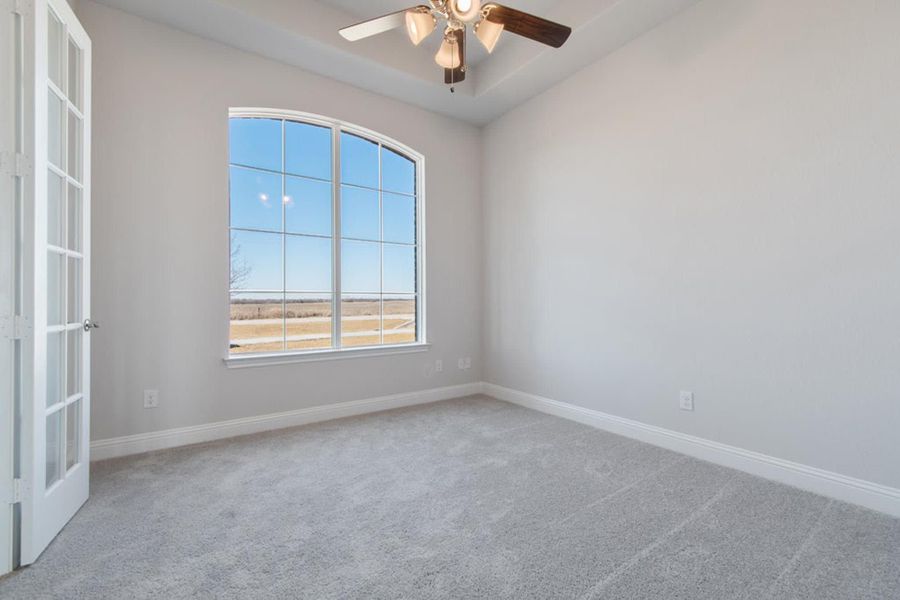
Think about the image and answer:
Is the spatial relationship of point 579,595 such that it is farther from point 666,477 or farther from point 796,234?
point 796,234

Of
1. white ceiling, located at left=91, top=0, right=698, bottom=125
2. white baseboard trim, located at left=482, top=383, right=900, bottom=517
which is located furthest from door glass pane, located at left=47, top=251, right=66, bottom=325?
white baseboard trim, located at left=482, top=383, right=900, bottom=517

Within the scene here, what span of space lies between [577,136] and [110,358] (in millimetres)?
3694

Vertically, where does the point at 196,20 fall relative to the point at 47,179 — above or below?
above

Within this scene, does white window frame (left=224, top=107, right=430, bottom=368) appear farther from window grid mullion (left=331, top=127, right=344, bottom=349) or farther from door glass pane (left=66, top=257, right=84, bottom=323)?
door glass pane (left=66, top=257, right=84, bottom=323)

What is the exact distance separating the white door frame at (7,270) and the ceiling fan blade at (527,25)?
75.8 inches

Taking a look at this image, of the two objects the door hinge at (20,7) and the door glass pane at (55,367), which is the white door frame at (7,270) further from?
the door glass pane at (55,367)

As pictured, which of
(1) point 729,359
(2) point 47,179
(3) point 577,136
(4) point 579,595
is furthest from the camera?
(3) point 577,136

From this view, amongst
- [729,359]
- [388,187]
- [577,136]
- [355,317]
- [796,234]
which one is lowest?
[729,359]

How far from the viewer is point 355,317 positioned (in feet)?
11.9

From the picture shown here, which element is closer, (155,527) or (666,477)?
(155,527)

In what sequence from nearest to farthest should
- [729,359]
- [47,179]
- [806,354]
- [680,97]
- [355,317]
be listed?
[47,179]
[806,354]
[729,359]
[680,97]
[355,317]

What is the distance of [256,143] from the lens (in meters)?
3.18

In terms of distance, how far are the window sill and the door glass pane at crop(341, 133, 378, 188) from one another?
1506 mm

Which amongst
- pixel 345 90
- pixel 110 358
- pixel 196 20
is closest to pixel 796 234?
pixel 345 90
